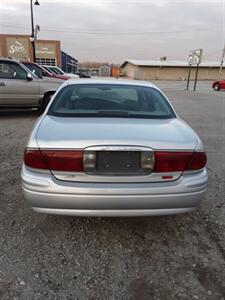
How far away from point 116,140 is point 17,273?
1399 mm

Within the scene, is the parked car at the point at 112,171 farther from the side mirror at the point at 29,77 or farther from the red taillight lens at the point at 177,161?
the side mirror at the point at 29,77

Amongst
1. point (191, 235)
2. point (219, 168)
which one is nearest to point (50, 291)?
point (191, 235)

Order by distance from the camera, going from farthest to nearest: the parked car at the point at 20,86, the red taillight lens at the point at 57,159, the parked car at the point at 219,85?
1. the parked car at the point at 219,85
2. the parked car at the point at 20,86
3. the red taillight lens at the point at 57,159

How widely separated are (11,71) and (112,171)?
705 cm

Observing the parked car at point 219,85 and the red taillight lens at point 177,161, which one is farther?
the parked car at point 219,85

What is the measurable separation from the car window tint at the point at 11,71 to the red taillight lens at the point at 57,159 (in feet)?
21.6

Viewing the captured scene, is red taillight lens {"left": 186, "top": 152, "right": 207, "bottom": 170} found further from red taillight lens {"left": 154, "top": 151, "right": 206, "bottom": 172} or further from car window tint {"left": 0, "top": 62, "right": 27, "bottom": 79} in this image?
car window tint {"left": 0, "top": 62, "right": 27, "bottom": 79}

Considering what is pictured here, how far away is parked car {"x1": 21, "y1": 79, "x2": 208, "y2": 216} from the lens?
7.11 feet

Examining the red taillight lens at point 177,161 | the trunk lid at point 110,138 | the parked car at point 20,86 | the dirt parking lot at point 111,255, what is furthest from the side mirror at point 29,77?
the red taillight lens at point 177,161

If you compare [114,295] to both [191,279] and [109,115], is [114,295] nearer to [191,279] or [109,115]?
[191,279]

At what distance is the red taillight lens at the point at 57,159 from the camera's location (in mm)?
2158

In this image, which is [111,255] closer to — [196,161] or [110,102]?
[196,161]

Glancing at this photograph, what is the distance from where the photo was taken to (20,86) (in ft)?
26.3

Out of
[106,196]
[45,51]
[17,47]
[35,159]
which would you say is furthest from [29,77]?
[17,47]
